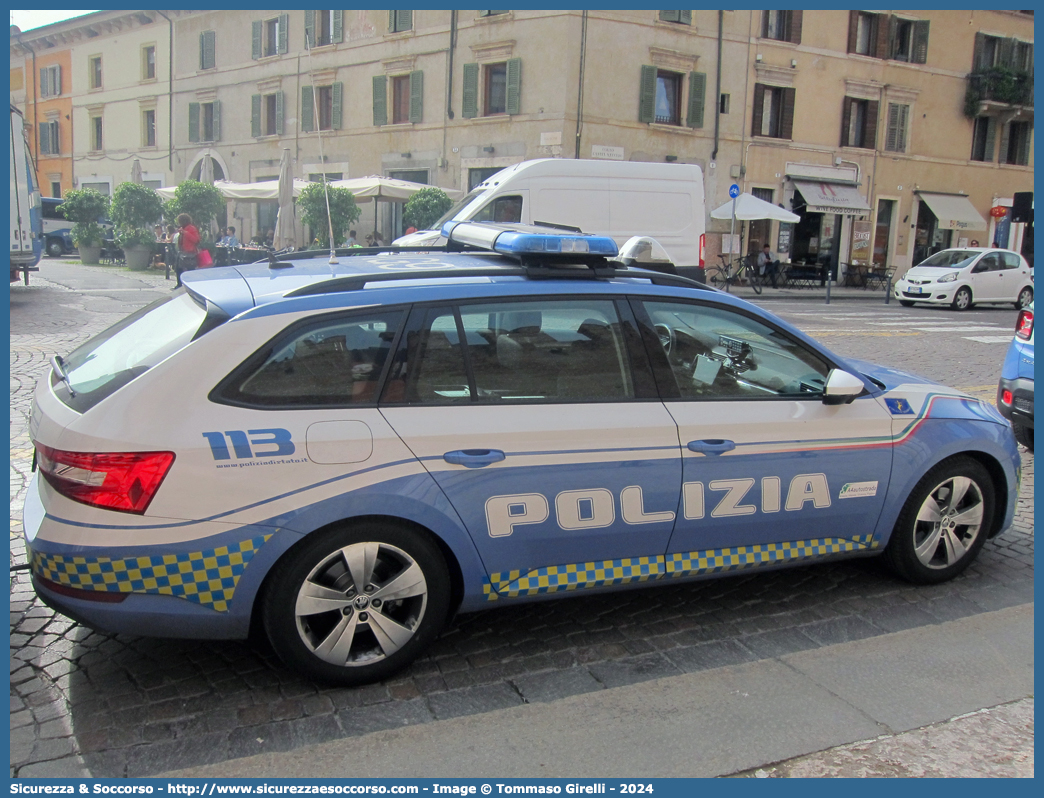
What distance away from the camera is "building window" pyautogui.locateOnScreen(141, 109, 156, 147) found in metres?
41.6

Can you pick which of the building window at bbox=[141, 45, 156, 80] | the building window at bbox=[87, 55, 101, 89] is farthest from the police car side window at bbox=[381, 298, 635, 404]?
the building window at bbox=[87, 55, 101, 89]

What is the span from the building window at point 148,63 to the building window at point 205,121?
3.78m

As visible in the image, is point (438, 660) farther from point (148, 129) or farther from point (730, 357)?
point (148, 129)

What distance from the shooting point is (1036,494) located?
19.8 ft

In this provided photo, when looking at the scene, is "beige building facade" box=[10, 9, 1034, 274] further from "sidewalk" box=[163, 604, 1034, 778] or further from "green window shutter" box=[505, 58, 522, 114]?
"sidewalk" box=[163, 604, 1034, 778]

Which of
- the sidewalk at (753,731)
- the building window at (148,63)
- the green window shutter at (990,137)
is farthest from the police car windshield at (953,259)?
the building window at (148,63)

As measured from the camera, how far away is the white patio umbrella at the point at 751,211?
27.3m

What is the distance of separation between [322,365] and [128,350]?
0.80 meters

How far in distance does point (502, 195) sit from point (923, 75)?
23.6 m

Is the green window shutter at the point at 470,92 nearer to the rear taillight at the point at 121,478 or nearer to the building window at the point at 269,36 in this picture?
the building window at the point at 269,36

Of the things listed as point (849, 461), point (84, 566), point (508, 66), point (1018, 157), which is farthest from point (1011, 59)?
point (84, 566)

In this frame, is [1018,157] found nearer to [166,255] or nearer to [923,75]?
[923,75]

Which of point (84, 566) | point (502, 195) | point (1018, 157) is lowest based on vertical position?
point (84, 566)

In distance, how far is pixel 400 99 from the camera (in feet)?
104
